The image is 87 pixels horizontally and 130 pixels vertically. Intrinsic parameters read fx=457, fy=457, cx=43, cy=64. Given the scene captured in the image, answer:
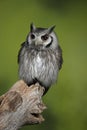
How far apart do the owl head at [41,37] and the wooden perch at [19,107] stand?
279 millimetres

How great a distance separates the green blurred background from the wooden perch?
0.78m

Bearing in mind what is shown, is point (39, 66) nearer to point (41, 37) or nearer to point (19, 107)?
point (41, 37)

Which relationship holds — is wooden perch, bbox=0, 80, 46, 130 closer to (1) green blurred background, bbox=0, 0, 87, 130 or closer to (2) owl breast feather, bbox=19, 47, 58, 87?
(2) owl breast feather, bbox=19, 47, 58, 87

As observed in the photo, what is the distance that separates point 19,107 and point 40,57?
41 centimetres

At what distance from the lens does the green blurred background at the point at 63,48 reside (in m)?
3.12

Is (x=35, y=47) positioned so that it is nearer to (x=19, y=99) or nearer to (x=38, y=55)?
(x=38, y=55)

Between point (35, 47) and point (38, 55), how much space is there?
5 centimetres

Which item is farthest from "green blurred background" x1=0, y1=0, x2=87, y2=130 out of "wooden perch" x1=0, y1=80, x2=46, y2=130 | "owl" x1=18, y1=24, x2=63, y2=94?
"wooden perch" x1=0, y1=80, x2=46, y2=130

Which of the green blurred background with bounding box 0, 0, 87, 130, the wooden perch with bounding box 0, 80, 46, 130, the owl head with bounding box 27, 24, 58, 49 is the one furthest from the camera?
the green blurred background with bounding box 0, 0, 87, 130

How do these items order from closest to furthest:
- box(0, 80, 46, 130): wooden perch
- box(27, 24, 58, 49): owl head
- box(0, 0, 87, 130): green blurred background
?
box(0, 80, 46, 130): wooden perch, box(27, 24, 58, 49): owl head, box(0, 0, 87, 130): green blurred background

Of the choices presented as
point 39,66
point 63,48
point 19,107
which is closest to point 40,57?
point 39,66

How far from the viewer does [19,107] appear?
223cm

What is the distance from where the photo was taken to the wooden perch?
2189 millimetres

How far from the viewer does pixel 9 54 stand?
3111 millimetres
